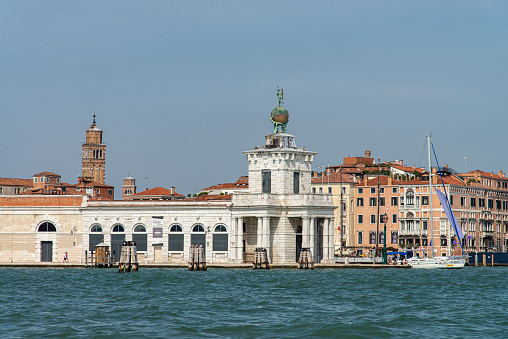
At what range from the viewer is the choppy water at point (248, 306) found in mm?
32500

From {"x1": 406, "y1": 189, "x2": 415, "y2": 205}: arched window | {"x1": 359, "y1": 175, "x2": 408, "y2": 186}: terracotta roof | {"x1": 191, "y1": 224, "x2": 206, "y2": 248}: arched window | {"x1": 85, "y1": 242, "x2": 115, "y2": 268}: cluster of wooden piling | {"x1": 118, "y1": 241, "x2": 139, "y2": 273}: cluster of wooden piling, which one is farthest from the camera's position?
{"x1": 359, "y1": 175, "x2": 408, "y2": 186}: terracotta roof

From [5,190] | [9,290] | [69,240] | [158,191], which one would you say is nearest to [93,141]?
[5,190]

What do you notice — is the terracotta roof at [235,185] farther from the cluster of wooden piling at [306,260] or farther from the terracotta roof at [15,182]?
the cluster of wooden piling at [306,260]

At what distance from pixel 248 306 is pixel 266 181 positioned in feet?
107

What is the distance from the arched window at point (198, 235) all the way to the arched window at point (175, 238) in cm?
90

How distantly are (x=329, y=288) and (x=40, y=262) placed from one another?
3204 cm

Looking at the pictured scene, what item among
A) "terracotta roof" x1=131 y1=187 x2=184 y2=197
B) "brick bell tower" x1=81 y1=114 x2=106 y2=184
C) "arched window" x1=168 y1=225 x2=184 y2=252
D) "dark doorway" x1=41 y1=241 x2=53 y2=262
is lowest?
"dark doorway" x1=41 y1=241 x2=53 y2=262

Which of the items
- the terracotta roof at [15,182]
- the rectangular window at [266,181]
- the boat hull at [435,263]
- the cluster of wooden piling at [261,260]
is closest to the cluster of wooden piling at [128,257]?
the cluster of wooden piling at [261,260]

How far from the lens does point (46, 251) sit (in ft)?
245

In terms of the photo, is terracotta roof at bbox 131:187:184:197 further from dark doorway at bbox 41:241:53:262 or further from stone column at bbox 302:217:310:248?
stone column at bbox 302:217:310:248

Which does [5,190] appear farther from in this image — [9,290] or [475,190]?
[9,290]

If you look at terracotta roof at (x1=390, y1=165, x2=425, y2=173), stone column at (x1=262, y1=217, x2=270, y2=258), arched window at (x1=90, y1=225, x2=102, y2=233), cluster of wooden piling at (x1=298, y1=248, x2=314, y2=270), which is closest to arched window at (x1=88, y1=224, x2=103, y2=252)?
arched window at (x1=90, y1=225, x2=102, y2=233)

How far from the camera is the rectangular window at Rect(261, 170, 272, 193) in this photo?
71.6m

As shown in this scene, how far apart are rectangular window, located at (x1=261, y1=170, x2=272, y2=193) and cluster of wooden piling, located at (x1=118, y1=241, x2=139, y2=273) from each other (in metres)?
13.0
